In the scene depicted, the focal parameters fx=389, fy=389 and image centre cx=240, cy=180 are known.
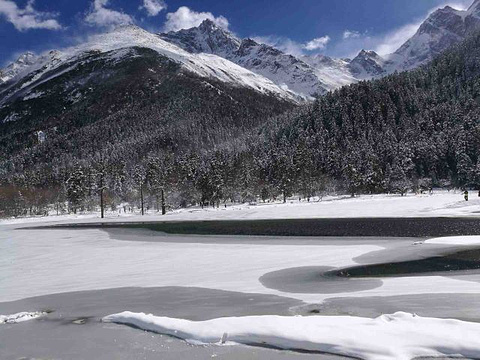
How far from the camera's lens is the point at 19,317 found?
42.4 feet

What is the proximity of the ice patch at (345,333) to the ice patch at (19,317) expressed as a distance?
412 centimetres

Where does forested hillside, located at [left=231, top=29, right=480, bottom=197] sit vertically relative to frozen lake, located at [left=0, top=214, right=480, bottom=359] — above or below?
above

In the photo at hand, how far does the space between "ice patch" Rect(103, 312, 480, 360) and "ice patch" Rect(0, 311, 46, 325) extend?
4122 mm

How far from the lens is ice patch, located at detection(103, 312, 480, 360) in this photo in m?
8.30

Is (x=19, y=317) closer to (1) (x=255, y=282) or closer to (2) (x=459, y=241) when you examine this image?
(1) (x=255, y=282)

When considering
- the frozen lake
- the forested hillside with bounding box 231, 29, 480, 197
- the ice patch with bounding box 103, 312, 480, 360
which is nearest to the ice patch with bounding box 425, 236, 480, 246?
the frozen lake

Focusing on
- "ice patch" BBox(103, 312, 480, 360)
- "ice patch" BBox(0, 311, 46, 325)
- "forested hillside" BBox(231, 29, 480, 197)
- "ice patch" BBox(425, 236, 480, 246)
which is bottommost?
"ice patch" BBox(425, 236, 480, 246)

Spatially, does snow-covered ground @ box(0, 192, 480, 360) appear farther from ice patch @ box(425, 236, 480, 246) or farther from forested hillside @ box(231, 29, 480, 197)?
forested hillside @ box(231, 29, 480, 197)

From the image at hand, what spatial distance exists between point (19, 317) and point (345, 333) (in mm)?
10521

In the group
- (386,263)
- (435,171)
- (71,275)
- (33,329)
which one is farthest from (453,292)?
(435,171)

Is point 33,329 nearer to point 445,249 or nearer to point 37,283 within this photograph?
point 37,283

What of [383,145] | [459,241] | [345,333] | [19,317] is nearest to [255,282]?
[345,333]

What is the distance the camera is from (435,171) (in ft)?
430

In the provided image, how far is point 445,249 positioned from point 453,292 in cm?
1236
